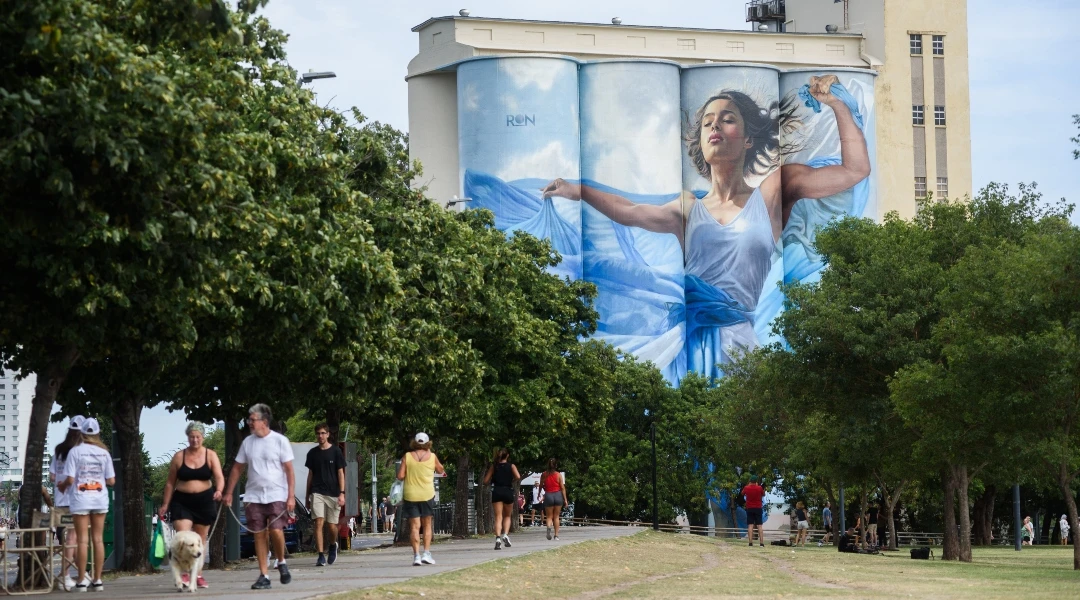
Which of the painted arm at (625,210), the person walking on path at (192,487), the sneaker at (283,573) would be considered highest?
the painted arm at (625,210)

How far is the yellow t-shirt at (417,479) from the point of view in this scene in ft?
68.0

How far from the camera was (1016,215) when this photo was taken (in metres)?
41.9

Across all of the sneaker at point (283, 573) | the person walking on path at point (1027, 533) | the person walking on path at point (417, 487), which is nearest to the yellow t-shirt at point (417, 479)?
the person walking on path at point (417, 487)

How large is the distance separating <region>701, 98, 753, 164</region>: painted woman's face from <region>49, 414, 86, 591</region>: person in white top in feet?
261

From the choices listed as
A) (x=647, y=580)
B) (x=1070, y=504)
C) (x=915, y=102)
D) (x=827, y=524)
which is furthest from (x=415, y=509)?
(x=915, y=102)

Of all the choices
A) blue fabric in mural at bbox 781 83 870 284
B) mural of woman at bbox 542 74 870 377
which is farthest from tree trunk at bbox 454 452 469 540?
blue fabric in mural at bbox 781 83 870 284

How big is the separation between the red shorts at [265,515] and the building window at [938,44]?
9878 centimetres

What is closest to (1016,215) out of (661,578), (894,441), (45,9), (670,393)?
(894,441)

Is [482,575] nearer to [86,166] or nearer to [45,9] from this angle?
[86,166]

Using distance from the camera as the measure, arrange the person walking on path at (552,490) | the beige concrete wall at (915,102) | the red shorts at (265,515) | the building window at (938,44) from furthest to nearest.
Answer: the building window at (938,44)
the beige concrete wall at (915,102)
the person walking on path at (552,490)
the red shorts at (265,515)

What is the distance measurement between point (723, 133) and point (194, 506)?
3265 inches

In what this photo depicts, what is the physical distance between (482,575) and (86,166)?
23.8 ft

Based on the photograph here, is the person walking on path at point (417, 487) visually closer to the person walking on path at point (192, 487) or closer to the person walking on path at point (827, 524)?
the person walking on path at point (192, 487)

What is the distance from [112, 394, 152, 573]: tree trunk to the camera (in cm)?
2377
